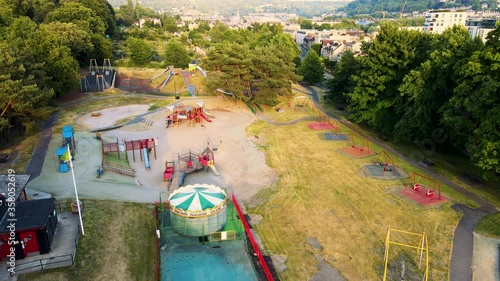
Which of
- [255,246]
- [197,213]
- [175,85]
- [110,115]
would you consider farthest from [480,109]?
[175,85]

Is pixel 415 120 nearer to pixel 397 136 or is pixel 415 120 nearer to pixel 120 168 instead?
pixel 397 136

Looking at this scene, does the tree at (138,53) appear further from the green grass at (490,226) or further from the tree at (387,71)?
the green grass at (490,226)

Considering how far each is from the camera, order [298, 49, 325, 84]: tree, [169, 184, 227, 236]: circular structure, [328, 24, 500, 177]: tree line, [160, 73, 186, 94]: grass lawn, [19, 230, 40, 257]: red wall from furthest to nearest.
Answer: [298, 49, 325, 84]: tree < [160, 73, 186, 94]: grass lawn < [328, 24, 500, 177]: tree line < [169, 184, 227, 236]: circular structure < [19, 230, 40, 257]: red wall

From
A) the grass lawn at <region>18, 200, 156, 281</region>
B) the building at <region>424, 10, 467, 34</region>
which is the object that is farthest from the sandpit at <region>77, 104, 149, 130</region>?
the building at <region>424, 10, 467, 34</region>

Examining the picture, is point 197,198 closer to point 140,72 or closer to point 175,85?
point 175,85

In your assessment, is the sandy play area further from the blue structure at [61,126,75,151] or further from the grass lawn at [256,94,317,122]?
the grass lawn at [256,94,317,122]

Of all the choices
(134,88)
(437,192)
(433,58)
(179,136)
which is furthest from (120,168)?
(134,88)

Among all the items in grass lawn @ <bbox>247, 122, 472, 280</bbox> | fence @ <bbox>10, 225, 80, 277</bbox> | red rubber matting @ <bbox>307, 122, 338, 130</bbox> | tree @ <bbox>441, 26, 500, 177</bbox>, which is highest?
tree @ <bbox>441, 26, 500, 177</bbox>
